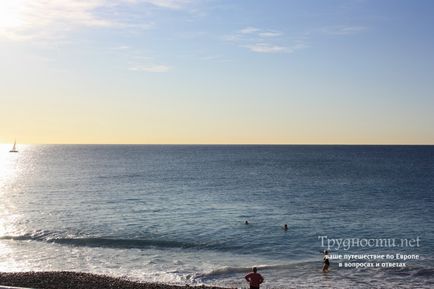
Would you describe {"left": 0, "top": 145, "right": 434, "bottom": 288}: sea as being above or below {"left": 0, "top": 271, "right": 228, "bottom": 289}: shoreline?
below

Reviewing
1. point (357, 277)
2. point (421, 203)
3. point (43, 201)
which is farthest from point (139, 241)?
point (421, 203)

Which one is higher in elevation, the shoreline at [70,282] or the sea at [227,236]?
the shoreline at [70,282]

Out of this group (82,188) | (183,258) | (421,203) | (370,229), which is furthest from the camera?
(82,188)

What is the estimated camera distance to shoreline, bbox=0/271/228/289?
81.4 ft

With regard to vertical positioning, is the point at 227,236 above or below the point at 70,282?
below

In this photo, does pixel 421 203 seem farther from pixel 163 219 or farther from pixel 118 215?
pixel 118 215

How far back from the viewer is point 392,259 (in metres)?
33.2

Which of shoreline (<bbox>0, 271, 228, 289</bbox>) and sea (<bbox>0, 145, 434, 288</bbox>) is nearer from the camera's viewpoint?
shoreline (<bbox>0, 271, 228, 289</bbox>)

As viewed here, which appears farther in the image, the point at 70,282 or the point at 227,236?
the point at 227,236

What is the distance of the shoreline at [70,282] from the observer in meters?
24.8

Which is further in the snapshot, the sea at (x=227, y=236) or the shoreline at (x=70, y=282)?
the sea at (x=227, y=236)

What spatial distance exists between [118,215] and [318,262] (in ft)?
92.1

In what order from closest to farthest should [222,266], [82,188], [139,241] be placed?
1. [222,266]
2. [139,241]
3. [82,188]

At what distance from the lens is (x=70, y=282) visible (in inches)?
1014
